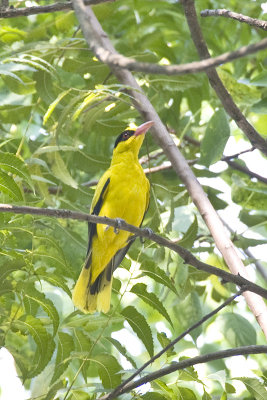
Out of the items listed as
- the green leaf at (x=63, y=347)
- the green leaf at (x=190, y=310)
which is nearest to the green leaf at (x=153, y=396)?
the green leaf at (x=63, y=347)

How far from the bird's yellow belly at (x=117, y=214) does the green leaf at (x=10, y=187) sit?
1.35m

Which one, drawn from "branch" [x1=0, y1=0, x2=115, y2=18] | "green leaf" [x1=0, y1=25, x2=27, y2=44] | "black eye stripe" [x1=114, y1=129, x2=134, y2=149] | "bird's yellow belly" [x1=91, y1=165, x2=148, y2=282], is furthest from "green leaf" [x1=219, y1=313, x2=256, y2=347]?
"green leaf" [x1=0, y1=25, x2=27, y2=44]

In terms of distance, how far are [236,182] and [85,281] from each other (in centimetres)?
123

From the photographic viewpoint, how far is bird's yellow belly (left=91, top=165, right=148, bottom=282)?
4512 millimetres

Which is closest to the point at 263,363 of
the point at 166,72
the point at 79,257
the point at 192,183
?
the point at 79,257

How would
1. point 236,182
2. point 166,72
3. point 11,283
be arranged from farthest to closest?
point 236,182 < point 11,283 < point 166,72

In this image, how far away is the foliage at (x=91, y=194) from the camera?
321 centimetres

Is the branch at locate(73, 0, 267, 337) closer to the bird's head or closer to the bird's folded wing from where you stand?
the bird's folded wing

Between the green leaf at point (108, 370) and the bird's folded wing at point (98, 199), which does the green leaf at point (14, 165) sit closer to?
the green leaf at point (108, 370)

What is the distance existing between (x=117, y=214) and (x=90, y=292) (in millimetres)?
588

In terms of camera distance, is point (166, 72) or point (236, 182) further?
point (236, 182)

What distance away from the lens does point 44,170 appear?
4215 millimetres

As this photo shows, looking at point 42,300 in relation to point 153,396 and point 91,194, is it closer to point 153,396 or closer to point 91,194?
point 153,396

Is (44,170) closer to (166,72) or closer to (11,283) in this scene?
(11,283)
